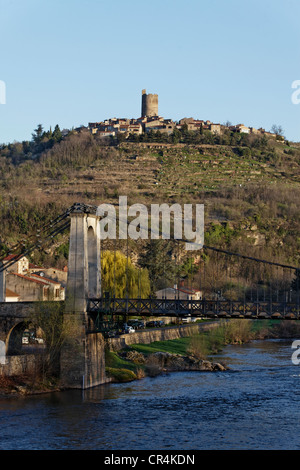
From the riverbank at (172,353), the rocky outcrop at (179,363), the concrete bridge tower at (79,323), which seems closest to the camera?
the riverbank at (172,353)

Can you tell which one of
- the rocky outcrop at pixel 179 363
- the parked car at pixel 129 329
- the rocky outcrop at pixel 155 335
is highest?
the parked car at pixel 129 329

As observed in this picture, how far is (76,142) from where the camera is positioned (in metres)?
158

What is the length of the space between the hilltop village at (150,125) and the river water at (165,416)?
126m

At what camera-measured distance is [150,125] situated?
174 meters

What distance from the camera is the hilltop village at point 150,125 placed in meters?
168

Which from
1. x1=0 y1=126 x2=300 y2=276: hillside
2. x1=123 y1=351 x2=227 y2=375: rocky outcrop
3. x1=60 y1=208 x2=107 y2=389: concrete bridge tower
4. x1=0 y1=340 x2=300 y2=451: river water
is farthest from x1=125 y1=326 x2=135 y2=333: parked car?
x1=0 y1=126 x2=300 y2=276: hillside

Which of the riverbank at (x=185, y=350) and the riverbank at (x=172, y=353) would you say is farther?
the riverbank at (x=185, y=350)

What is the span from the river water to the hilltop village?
125994 mm

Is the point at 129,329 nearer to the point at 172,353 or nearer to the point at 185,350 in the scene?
the point at 185,350

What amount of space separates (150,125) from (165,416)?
145105mm

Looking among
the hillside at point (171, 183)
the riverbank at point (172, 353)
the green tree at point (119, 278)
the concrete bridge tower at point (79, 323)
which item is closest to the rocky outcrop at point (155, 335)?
the riverbank at point (172, 353)

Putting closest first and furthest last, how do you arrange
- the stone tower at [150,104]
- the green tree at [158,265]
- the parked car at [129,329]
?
the parked car at [129,329], the green tree at [158,265], the stone tower at [150,104]

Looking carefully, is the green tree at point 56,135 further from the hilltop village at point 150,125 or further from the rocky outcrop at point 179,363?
the rocky outcrop at point 179,363

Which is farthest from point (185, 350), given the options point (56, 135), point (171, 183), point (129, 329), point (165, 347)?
point (56, 135)
